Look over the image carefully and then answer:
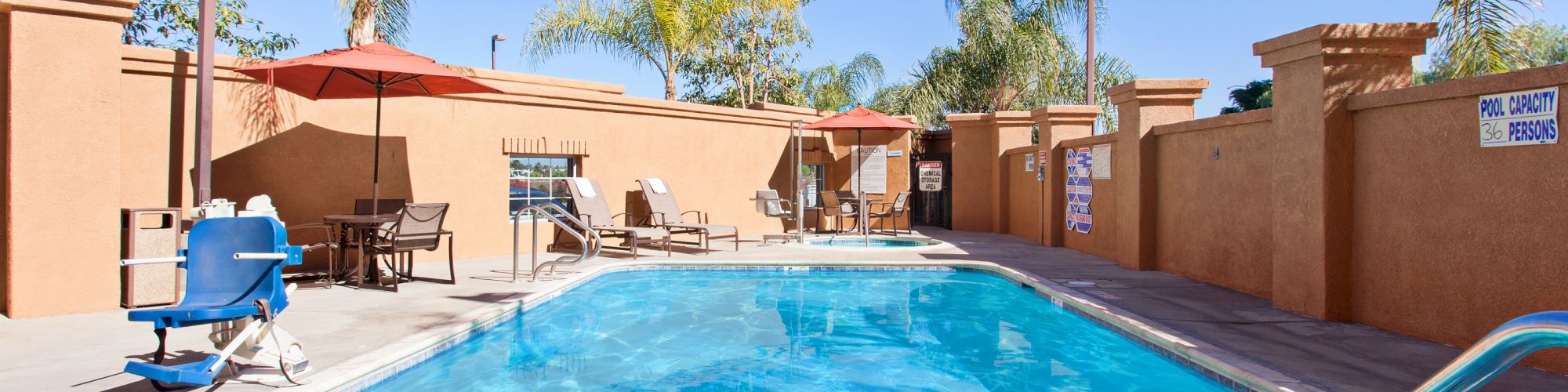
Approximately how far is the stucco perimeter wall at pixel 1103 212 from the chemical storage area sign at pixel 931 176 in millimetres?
4964

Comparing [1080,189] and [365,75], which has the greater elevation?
[365,75]

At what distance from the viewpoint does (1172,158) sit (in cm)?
807

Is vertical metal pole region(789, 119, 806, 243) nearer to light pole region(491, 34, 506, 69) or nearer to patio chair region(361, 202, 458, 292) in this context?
patio chair region(361, 202, 458, 292)

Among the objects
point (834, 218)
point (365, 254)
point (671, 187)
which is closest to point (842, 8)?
point (834, 218)

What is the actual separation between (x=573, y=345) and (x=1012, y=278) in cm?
459

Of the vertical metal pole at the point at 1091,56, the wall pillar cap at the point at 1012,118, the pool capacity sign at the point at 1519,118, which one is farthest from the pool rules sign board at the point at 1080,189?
the pool capacity sign at the point at 1519,118

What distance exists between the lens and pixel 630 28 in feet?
60.0

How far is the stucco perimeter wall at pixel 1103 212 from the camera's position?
372 inches

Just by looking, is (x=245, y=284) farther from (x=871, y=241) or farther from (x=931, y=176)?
(x=931, y=176)

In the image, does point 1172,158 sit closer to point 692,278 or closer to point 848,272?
point 848,272

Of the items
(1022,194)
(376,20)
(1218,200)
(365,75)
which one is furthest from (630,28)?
(1218,200)

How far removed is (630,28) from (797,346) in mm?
13773

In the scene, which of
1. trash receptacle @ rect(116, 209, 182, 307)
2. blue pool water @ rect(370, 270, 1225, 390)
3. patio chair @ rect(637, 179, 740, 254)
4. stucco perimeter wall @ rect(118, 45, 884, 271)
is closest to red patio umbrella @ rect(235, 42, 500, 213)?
stucco perimeter wall @ rect(118, 45, 884, 271)

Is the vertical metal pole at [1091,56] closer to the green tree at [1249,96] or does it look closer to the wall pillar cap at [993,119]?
the wall pillar cap at [993,119]
